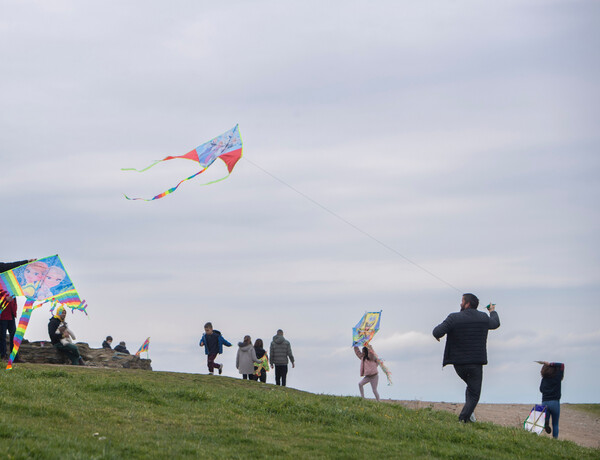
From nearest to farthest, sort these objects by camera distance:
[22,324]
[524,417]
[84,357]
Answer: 1. [22,324]
2. [524,417]
3. [84,357]

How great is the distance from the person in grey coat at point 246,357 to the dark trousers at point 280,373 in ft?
2.55

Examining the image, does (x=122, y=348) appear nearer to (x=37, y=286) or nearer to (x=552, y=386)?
(x=37, y=286)

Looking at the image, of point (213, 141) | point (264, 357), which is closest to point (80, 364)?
point (264, 357)

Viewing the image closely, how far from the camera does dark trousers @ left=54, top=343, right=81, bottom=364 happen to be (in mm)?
21891

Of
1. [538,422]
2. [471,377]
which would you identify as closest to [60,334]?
[471,377]

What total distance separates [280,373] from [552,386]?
968 cm

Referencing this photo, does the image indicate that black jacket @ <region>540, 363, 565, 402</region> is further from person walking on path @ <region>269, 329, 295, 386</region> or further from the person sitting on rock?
the person sitting on rock

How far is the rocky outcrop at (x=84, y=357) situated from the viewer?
2223 centimetres

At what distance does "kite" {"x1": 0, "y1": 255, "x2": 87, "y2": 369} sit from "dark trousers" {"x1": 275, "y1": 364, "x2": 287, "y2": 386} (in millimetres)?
7720

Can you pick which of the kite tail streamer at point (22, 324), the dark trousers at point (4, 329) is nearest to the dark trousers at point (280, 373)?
the dark trousers at point (4, 329)

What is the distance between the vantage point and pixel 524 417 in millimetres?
22594

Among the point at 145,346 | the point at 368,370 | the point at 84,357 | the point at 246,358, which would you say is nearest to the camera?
the point at 368,370

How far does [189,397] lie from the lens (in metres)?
14.9

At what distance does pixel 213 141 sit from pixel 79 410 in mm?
10069
